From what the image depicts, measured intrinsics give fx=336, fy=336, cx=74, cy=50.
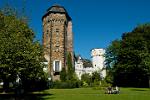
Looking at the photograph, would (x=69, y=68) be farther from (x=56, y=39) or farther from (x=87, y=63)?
(x=87, y=63)

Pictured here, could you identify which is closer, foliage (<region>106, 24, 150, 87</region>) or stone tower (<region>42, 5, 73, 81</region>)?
foliage (<region>106, 24, 150, 87</region>)

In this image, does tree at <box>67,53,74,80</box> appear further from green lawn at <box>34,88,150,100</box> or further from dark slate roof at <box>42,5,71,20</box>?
green lawn at <box>34,88,150,100</box>

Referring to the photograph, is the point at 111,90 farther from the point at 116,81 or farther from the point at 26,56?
the point at 116,81

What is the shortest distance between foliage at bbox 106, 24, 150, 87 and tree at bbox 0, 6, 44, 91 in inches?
1316

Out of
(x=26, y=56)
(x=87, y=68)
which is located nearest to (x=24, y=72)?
(x=26, y=56)

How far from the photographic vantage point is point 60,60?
80125 mm

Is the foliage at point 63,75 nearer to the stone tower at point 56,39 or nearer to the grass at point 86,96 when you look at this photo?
the stone tower at point 56,39

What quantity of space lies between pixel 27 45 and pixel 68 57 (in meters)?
44.6

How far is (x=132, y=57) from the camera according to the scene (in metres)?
74.7

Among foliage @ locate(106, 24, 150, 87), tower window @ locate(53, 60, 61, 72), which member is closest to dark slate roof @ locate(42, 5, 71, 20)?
tower window @ locate(53, 60, 61, 72)

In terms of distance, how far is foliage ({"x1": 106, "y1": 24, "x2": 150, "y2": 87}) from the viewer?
71.8m

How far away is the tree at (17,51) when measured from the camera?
35.1 m

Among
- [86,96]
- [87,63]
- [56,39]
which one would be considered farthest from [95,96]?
[87,63]

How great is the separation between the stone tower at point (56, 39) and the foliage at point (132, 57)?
1135 centimetres
